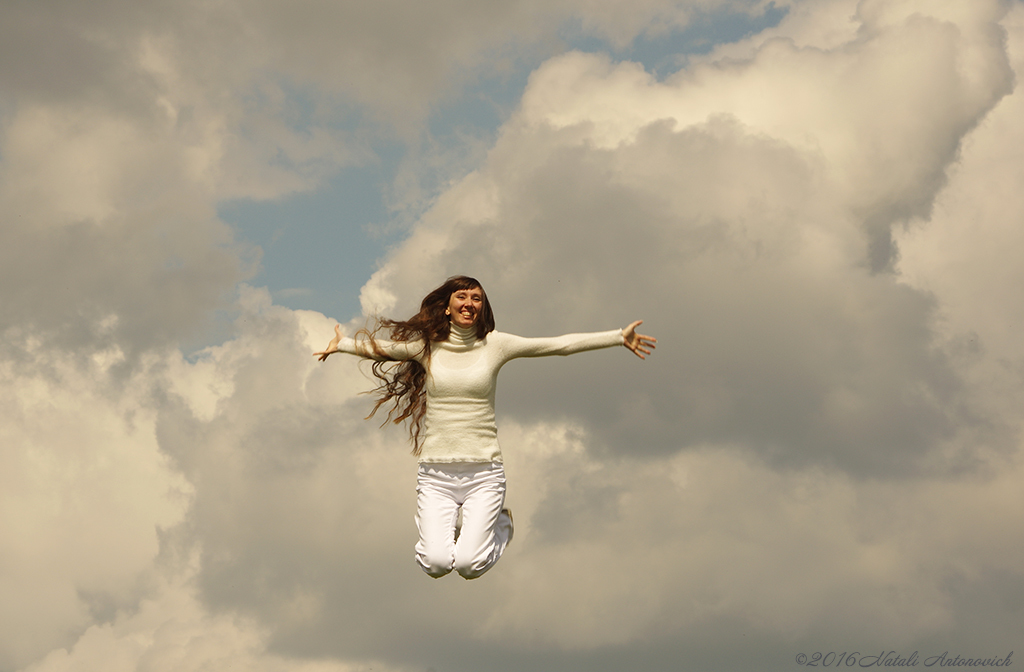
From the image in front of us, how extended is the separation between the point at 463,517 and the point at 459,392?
178 cm

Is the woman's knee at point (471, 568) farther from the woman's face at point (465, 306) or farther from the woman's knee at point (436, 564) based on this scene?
the woman's face at point (465, 306)

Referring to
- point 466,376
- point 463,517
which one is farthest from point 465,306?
point 463,517

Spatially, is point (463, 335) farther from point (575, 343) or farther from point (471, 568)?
point (471, 568)

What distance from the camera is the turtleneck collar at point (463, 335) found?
15.7 meters

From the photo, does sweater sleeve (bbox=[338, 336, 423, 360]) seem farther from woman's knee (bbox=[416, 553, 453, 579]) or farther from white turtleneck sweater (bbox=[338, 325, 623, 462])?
woman's knee (bbox=[416, 553, 453, 579])

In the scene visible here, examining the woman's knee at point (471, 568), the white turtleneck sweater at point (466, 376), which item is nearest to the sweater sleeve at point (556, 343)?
the white turtleneck sweater at point (466, 376)

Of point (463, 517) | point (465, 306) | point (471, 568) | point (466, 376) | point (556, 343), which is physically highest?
point (465, 306)

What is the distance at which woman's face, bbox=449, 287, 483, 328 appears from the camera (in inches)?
613

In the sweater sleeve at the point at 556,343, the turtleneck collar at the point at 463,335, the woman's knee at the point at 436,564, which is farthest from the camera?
the turtleneck collar at the point at 463,335

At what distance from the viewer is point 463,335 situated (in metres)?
15.7

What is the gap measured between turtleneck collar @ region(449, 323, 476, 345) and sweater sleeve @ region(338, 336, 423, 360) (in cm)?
51

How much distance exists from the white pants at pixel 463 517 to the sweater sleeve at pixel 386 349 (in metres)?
1.61

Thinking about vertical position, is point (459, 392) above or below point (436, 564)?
above

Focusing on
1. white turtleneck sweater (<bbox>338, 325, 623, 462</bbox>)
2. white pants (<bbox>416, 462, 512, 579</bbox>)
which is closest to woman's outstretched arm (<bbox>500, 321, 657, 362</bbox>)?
white turtleneck sweater (<bbox>338, 325, 623, 462</bbox>)
